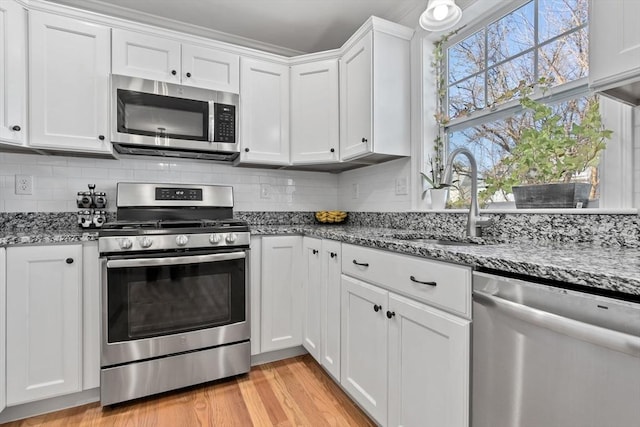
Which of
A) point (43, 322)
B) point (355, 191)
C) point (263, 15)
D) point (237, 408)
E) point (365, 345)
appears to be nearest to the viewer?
point (365, 345)

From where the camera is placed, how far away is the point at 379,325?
1.43m

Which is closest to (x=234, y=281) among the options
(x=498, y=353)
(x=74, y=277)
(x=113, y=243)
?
(x=113, y=243)

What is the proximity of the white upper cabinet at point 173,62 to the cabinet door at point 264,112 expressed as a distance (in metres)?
0.10

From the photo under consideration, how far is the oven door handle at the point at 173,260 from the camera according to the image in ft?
5.63

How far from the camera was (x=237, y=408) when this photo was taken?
5.71 feet

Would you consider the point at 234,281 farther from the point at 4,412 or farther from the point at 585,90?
the point at 585,90

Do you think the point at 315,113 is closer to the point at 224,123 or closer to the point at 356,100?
the point at 356,100

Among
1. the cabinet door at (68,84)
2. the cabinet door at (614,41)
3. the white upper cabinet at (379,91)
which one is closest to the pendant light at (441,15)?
the cabinet door at (614,41)

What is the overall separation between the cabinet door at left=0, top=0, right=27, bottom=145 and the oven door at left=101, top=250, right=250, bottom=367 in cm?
88

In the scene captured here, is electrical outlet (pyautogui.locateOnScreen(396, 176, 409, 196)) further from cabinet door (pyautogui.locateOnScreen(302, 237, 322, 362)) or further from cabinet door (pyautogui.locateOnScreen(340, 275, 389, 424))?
cabinet door (pyautogui.locateOnScreen(340, 275, 389, 424))

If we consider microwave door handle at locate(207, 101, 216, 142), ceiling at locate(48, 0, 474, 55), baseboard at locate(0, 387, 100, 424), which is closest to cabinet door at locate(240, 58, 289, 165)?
microwave door handle at locate(207, 101, 216, 142)

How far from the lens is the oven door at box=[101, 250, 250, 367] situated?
1.73 metres

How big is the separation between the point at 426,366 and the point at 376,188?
154 centimetres

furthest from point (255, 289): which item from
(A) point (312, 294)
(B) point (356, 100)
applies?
(B) point (356, 100)
